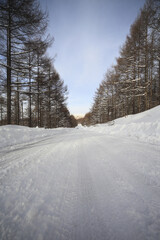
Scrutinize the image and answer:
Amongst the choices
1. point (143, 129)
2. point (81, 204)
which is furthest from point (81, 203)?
point (143, 129)

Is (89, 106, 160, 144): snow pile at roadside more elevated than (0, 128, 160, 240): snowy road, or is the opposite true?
(89, 106, 160, 144): snow pile at roadside

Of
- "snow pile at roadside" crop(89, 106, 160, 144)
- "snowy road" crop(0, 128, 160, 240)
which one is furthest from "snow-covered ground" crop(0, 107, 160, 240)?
"snow pile at roadside" crop(89, 106, 160, 144)

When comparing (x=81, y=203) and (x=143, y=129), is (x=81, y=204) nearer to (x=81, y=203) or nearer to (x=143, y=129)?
(x=81, y=203)

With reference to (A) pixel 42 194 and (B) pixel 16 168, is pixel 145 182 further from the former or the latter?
(B) pixel 16 168

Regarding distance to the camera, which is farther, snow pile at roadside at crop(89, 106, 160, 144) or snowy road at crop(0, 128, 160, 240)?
snow pile at roadside at crop(89, 106, 160, 144)

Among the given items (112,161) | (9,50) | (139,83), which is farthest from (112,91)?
(112,161)

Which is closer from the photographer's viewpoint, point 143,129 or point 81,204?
point 81,204

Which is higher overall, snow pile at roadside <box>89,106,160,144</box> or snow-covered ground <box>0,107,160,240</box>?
snow pile at roadside <box>89,106,160,144</box>

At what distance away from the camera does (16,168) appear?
1.55 m

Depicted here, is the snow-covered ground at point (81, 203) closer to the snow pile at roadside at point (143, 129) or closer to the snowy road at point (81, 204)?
the snowy road at point (81, 204)

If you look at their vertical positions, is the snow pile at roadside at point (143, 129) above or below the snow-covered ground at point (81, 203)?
above

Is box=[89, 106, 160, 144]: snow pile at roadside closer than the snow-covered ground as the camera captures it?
No

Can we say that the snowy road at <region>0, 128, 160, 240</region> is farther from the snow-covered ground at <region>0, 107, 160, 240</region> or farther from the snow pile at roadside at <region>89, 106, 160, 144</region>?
the snow pile at roadside at <region>89, 106, 160, 144</region>

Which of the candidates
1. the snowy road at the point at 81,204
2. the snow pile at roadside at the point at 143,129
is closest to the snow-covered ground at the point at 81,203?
the snowy road at the point at 81,204
